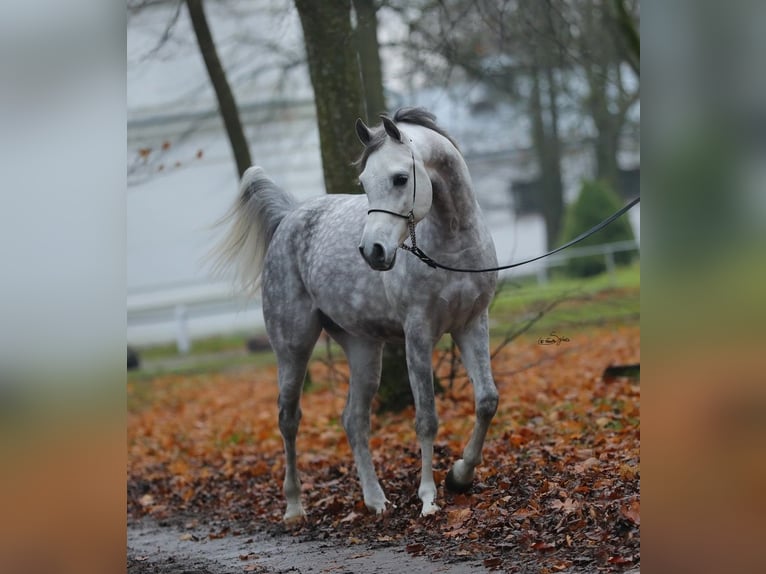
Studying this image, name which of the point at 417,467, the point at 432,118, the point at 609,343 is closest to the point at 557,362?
the point at 609,343

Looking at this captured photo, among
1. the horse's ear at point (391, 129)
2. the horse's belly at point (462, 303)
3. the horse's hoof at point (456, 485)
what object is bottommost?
the horse's hoof at point (456, 485)

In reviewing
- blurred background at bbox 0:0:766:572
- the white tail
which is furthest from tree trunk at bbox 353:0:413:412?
blurred background at bbox 0:0:766:572

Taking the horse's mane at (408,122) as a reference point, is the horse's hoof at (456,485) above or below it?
below

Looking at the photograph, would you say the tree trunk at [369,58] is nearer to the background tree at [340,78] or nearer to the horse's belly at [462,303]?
the background tree at [340,78]

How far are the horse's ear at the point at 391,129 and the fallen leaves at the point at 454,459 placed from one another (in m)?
2.04

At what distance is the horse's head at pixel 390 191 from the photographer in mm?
4664

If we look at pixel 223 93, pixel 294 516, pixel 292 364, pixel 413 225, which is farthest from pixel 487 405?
pixel 223 93

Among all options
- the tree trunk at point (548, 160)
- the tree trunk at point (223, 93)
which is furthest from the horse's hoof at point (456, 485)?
the tree trunk at point (548, 160)

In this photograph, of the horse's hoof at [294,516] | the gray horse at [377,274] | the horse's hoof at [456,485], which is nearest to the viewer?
the gray horse at [377,274]

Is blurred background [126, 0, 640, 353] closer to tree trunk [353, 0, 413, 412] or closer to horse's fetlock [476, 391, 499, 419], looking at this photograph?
tree trunk [353, 0, 413, 412]

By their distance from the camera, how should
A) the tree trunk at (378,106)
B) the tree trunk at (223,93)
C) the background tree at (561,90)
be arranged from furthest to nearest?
the background tree at (561,90) < the tree trunk at (223,93) < the tree trunk at (378,106)
